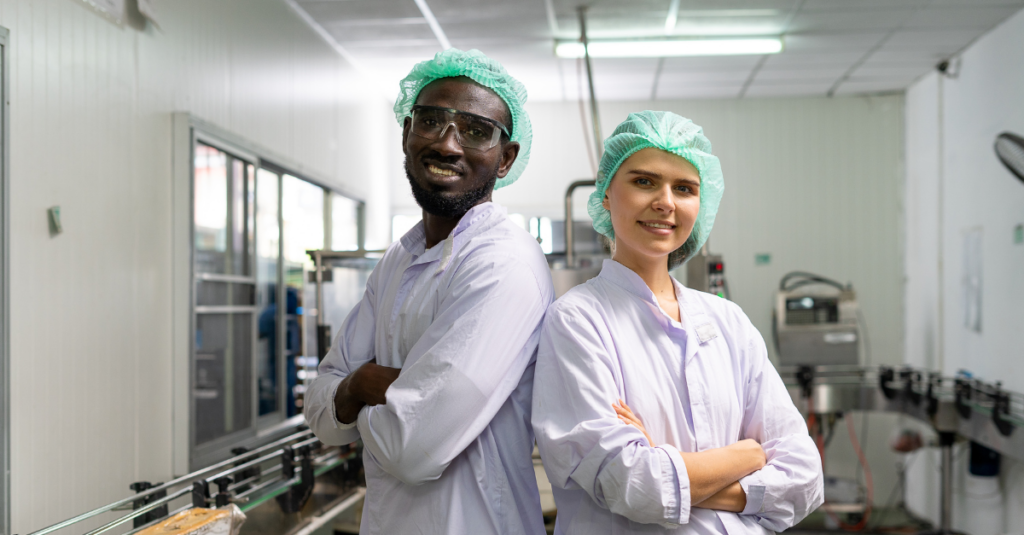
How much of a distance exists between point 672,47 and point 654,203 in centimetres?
353

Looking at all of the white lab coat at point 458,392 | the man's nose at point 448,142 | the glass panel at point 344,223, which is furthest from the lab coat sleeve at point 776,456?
the glass panel at point 344,223

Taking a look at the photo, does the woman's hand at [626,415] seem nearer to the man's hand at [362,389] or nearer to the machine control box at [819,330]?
the man's hand at [362,389]

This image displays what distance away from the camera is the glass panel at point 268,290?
370 centimetres

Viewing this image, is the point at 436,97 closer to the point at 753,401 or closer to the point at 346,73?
the point at 753,401

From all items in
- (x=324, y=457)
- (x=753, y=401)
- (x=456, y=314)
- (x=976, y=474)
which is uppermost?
(x=456, y=314)

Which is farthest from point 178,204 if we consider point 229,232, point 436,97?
point 436,97

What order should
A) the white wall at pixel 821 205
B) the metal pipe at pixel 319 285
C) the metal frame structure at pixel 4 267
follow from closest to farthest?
the metal frame structure at pixel 4 267, the metal pipe at pixel 319 285, the white wall at pixel 821 205

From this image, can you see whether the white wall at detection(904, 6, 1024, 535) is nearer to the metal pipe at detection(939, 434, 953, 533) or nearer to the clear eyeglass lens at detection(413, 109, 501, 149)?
the metal pipe at detection(939, 434, 953, 533)

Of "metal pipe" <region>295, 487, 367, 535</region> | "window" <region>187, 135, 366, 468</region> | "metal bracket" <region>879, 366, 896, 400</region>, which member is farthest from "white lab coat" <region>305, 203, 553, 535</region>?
"metal bracket" <region>879, 366, 896, 400</region>

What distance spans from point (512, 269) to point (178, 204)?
212cm

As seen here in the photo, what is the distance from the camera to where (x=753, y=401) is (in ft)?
3.74

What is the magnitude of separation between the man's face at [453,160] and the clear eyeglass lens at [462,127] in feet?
0.03

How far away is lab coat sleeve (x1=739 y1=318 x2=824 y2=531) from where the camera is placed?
40.2 inches

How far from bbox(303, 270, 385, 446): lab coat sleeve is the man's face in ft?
0.80
